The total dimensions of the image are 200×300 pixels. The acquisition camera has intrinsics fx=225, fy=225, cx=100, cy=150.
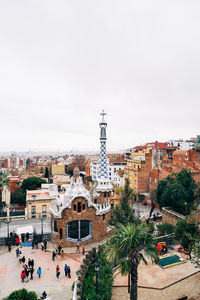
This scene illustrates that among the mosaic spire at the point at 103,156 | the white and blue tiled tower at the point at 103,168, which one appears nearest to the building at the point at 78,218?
the white and blue tiled tower at the point at 103,168

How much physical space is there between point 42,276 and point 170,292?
943 cm

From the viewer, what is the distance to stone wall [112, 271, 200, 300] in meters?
12.8

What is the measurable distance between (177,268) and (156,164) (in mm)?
43593

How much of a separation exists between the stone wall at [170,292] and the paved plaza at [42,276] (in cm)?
349

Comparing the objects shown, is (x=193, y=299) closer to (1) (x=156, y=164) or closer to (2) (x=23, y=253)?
(2) (x=23, y=253)

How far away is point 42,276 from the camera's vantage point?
56.1 feet

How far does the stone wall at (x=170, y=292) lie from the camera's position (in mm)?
12812

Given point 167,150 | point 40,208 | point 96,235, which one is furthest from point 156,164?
point 96,235

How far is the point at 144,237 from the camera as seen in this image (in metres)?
10.8

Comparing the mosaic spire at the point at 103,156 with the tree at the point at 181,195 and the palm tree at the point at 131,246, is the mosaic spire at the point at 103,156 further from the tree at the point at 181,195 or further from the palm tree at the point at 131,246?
the palm tree at the point at 131,246

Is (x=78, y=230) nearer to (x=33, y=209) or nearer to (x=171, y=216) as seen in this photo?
(x=171, y=216)

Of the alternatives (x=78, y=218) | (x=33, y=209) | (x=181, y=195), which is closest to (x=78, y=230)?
(x=78, y=218)

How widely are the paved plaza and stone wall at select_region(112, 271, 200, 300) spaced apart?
349cm

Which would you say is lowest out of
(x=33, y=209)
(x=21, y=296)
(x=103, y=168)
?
(x=33, y=209)
